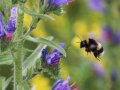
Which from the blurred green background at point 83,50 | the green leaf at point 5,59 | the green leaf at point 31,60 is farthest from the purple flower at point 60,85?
the blurred green background at point 83,50

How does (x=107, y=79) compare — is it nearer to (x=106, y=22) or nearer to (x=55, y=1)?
(x=106, y=22)

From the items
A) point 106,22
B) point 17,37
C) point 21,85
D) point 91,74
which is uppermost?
point 17,37

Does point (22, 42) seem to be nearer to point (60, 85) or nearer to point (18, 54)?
point (18, 54)

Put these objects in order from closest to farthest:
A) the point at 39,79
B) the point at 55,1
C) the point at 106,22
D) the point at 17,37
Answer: the point at 17,37
the point at 55,1
the point at 106,22
the point at 39,79

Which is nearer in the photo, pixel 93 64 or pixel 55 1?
pixel 55 1

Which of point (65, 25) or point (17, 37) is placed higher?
point (17, 37)

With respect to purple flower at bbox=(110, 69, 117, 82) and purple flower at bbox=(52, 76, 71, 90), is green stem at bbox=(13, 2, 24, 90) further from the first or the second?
purple flower at bbox=(110, 69, 117, 82)

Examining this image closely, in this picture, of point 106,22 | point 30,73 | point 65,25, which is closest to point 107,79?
point 106,22
